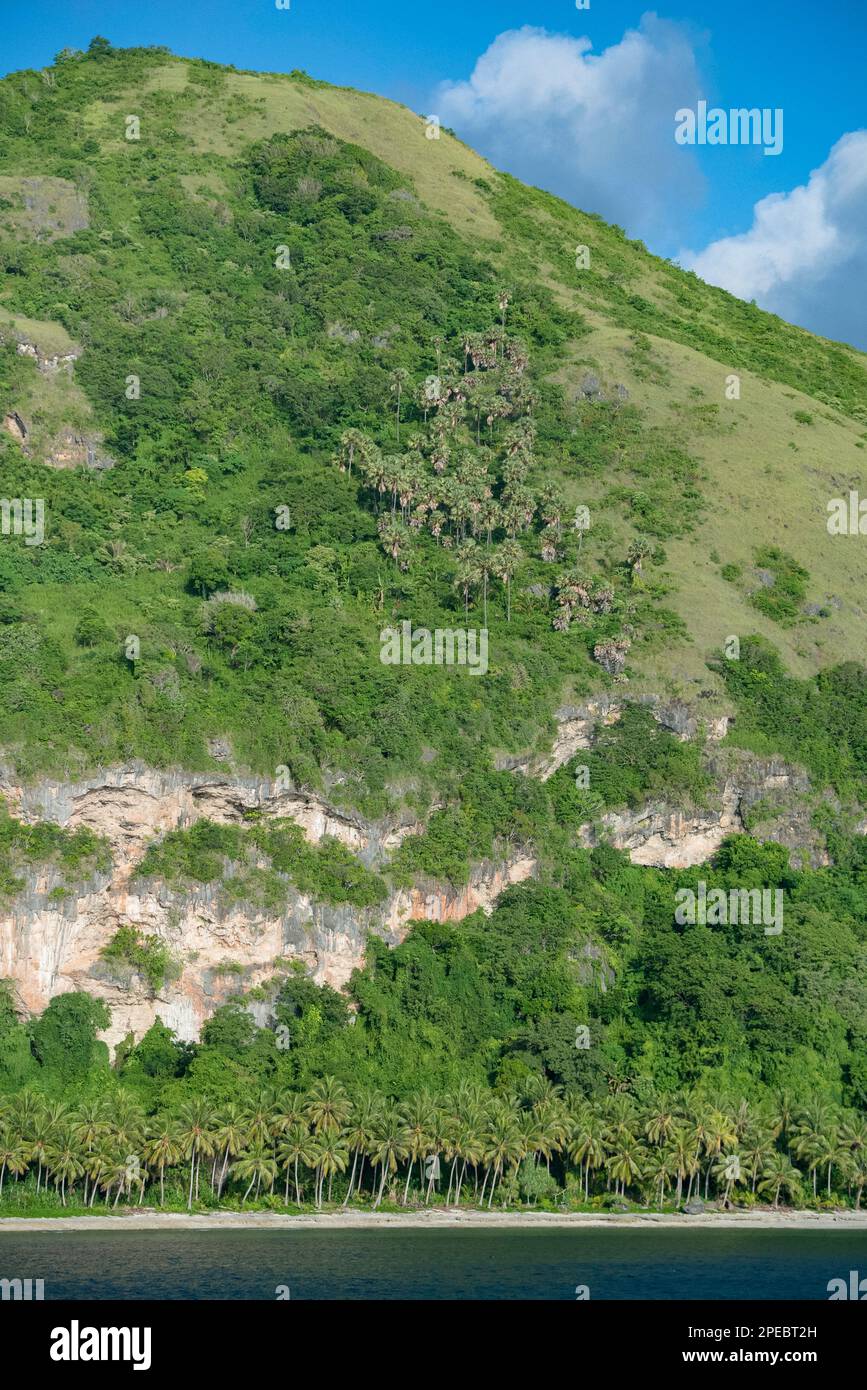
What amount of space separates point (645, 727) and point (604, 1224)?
40.7 m

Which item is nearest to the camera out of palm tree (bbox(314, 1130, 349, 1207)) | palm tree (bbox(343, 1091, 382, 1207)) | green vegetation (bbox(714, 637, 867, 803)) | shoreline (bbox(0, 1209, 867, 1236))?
shoreline (bbox(0, 1209, 867, 1236))

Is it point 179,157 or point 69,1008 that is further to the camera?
point 179,157

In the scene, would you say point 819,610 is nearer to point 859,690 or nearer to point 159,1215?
point 859,690

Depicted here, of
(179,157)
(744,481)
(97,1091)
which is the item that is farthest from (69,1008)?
(179,157)

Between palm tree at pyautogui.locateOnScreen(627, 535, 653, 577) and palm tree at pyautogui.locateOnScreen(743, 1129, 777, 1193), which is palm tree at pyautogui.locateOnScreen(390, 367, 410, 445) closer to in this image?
→ palm tree at pyautogui.locateOnScreen(627, 535, 653, 577)

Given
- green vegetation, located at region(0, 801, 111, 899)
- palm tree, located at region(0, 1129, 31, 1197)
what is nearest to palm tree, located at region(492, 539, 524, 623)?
green vegetation, located at region(0, 801, 111, 899)

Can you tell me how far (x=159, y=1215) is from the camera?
7706 cm

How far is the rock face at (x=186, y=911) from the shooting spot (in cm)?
9062

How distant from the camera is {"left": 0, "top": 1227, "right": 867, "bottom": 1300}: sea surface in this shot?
59.2m

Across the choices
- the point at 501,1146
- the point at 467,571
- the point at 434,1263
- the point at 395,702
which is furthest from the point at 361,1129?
the point at 467,571

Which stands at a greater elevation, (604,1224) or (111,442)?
(111,442)

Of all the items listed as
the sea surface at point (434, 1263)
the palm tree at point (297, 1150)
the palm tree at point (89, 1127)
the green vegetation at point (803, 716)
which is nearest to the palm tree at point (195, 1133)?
the palm tree at point (297, 1150)

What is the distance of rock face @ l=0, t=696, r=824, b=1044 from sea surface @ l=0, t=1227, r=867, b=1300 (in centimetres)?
1921

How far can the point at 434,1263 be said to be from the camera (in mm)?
65812
